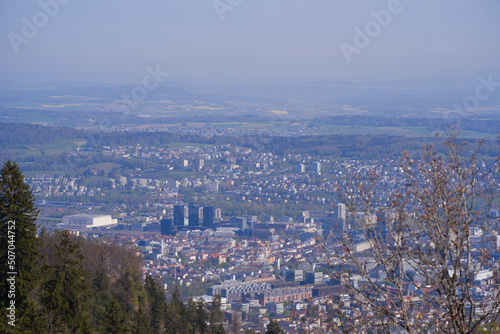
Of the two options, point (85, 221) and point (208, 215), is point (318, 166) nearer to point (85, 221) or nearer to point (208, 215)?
point (208, 215)

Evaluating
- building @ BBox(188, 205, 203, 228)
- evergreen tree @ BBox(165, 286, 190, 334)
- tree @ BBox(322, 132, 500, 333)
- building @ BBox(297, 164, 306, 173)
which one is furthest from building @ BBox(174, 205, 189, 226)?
tree @ BBox(322, 132, 500, 333)

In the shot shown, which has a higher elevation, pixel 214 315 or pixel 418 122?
pixel 418 122

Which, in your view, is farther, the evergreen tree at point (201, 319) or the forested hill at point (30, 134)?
the forested hill at point (30, 134)

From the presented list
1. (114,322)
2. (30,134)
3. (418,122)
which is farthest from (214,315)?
(418,122)

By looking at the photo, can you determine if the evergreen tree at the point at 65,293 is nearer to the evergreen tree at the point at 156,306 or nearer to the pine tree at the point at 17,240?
the pine tree at the point at 17,240

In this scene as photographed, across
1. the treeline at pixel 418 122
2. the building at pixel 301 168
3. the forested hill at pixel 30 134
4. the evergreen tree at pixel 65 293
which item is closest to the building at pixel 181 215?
the building at pixel 301 168

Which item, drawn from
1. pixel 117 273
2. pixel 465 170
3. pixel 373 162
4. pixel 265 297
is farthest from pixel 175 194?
pixel 465 170

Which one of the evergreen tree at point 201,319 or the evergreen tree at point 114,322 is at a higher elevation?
the evergreen tree at point 114,322
